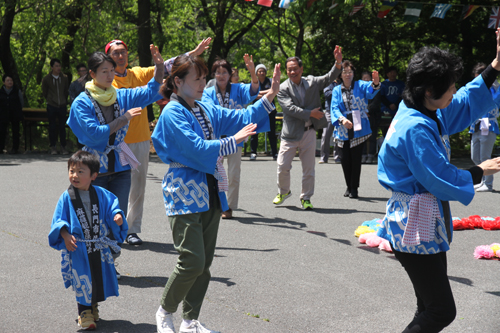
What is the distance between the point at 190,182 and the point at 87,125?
154cm

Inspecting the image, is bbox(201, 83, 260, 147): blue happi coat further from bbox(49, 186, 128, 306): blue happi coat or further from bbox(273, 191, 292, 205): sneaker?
bbox(49, 186, 128, 306): blue happi coat

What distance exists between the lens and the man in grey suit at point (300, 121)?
27.3 feet

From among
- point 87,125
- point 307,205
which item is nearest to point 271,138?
point 307,205

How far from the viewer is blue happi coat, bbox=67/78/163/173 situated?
15.6 feet

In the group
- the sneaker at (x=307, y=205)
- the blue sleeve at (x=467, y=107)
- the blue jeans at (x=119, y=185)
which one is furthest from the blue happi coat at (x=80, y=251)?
the sneaker at (x=307, y=205)

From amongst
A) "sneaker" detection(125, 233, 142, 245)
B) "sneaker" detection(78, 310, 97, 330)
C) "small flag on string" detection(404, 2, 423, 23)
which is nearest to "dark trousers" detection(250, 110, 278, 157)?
"small flag on string" detection(404, 2, 423, 23)

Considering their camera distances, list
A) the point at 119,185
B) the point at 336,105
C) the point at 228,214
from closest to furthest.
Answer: the point at 119,185
the point at 228,214
the point at 336,105

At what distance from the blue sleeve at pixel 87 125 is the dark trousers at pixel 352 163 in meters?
5.37

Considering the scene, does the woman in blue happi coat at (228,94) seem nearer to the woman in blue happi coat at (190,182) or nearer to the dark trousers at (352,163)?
the dark trousers at (352,163)

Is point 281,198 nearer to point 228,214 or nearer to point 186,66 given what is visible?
point 228,214

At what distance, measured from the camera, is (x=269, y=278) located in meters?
4.96

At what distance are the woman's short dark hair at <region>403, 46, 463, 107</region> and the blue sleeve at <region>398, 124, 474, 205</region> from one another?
22 cm

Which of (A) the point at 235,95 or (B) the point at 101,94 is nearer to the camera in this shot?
(B) the point at 101,94

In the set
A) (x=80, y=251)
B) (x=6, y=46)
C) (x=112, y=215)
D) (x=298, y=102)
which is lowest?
(x=80, y=251)
